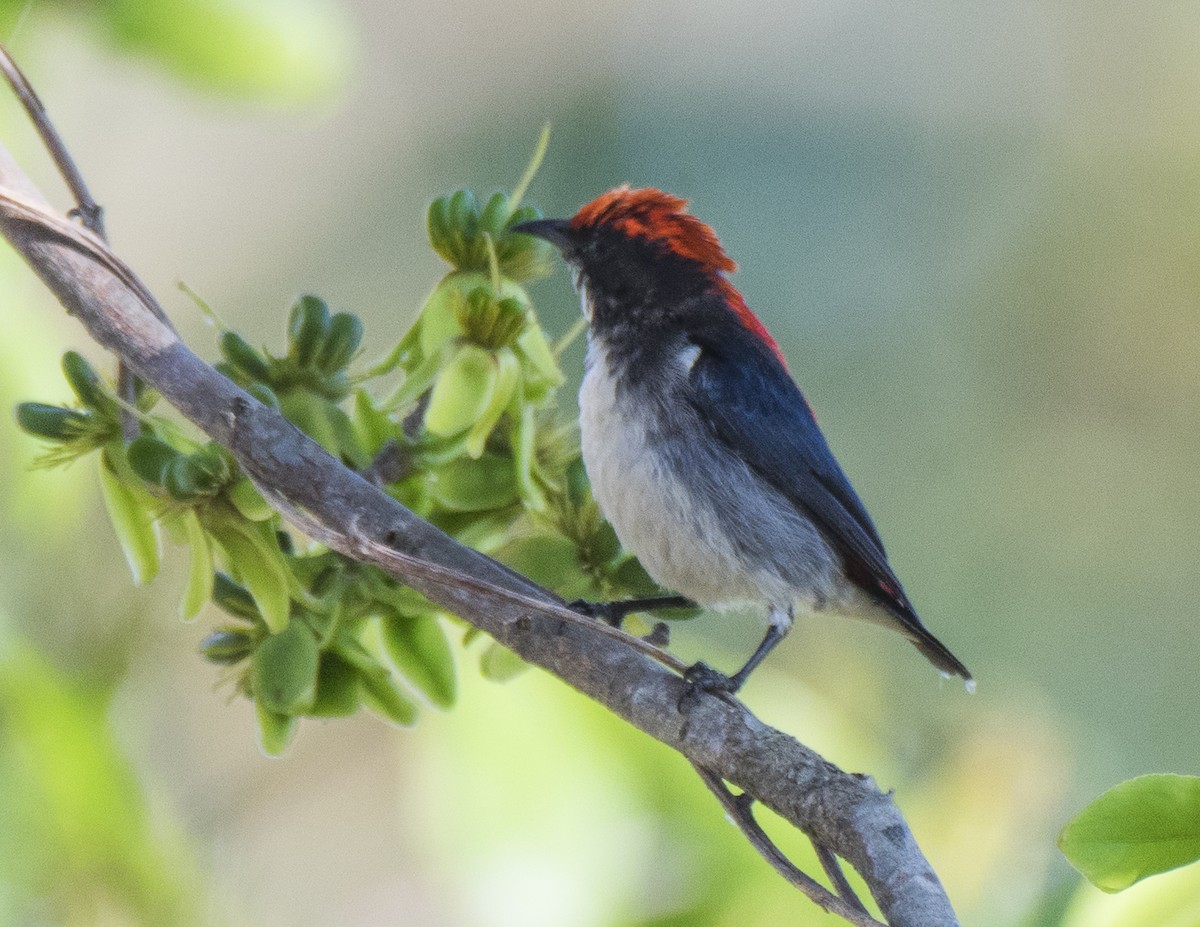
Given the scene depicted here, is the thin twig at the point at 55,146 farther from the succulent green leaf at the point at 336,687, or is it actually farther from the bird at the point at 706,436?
the bird at the point at 706,436

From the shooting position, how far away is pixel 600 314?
7.61 feet

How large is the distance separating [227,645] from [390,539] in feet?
0.96

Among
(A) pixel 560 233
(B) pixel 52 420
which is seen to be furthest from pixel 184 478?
(A) pixel 560 233

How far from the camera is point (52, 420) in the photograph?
48.8 inches

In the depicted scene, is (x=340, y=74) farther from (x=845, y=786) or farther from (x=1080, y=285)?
(x=1080, y=285)

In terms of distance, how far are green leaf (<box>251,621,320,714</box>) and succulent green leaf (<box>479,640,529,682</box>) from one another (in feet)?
0.68

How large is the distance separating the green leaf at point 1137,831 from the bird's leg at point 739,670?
364 millimetres

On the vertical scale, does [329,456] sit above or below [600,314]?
below

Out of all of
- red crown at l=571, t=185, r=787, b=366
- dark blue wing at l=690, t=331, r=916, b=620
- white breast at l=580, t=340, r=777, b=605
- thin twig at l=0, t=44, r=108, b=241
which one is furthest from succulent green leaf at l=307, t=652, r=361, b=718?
red crown at l=571, t=185, r=787, b=366

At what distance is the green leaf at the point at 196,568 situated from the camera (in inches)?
49.3

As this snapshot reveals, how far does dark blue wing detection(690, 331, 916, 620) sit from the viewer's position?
2162mm

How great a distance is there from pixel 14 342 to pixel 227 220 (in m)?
3.59

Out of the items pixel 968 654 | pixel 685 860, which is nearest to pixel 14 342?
pixel 685 860

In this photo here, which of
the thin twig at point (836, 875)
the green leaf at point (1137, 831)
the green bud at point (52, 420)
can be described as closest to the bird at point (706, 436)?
the green bud at point (52, 420)
